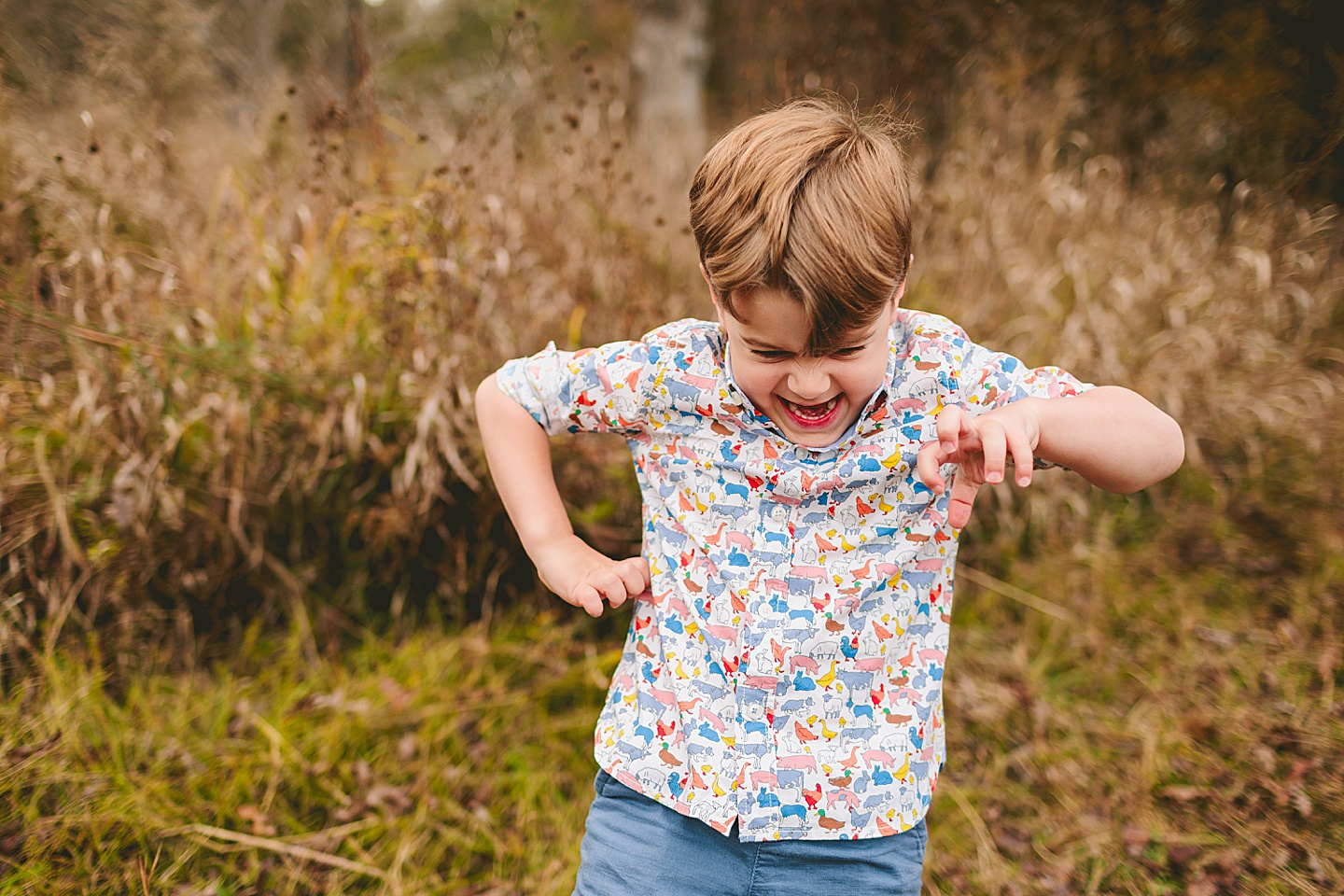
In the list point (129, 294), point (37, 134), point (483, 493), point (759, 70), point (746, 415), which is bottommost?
point (483, 493)

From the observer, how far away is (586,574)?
4.91ft

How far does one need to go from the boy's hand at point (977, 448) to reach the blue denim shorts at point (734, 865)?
59 centimetres

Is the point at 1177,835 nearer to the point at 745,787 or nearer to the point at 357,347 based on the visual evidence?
the point at 745,787

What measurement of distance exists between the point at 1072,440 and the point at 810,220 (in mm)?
473

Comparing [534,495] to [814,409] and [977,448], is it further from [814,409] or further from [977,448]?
[977,448]

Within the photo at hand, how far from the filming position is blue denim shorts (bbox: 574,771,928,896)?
55.0 inches

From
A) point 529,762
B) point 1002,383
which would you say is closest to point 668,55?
point 529,762

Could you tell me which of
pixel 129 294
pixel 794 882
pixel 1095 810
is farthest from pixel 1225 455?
pixel 129 294

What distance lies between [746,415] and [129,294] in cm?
193

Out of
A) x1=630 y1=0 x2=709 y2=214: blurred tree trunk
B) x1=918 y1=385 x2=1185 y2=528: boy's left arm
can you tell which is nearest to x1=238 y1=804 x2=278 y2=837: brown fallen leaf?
x1=918 y1=385 x2=1185 y2=528: boy's left arm

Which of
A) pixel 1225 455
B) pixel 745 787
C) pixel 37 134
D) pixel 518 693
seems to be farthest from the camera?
pixel 1225 455

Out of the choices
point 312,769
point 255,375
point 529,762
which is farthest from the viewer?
point 255,375

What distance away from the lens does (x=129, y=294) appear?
243 cm

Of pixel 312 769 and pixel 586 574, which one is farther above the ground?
pixel 586 574
